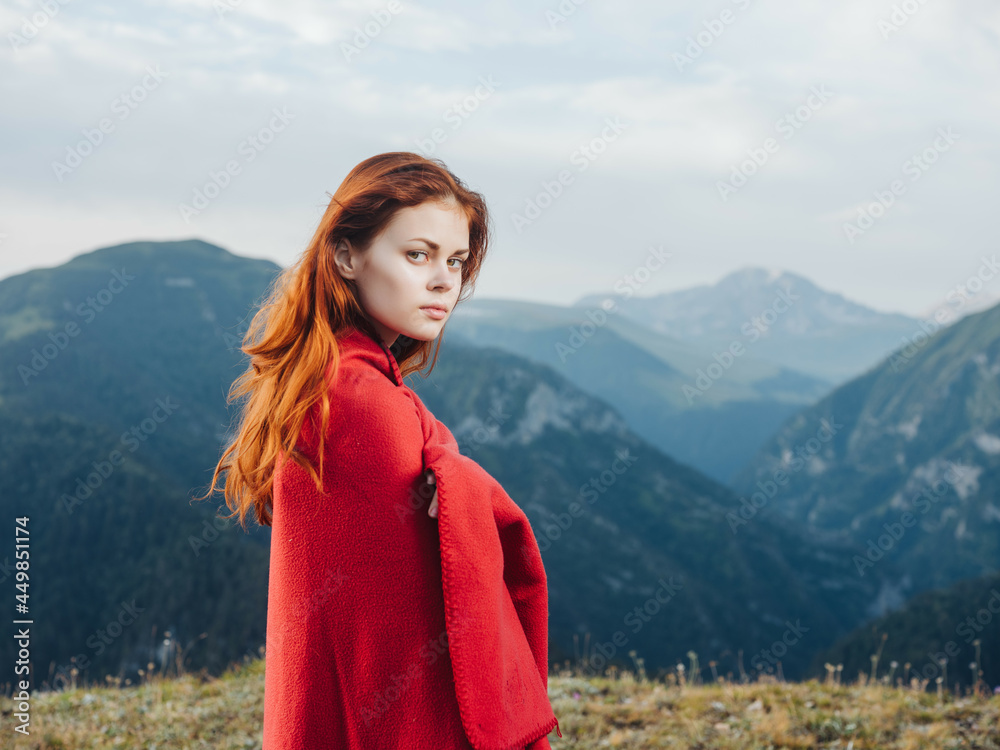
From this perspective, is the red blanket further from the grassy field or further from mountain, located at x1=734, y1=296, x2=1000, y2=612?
mountain, located at x1=734, y1=296, x2=1000, y2=612

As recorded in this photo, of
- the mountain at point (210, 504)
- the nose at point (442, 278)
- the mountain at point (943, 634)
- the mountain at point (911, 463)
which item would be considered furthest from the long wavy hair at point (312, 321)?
the mountain at point (911, 463)

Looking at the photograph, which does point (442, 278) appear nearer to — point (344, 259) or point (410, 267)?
point (410, 267)

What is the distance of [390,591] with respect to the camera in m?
2.13

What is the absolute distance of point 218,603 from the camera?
237ft

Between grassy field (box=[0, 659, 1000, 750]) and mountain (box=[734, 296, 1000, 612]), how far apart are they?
433 feet

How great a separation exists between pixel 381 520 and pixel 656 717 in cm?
458

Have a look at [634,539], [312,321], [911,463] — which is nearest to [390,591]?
[312,321]

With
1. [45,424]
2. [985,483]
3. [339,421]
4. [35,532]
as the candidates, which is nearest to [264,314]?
[339,421]

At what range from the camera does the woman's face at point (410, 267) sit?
7.50 ft

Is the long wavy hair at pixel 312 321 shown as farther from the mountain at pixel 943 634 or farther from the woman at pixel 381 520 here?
the mountain at pixel 943 634

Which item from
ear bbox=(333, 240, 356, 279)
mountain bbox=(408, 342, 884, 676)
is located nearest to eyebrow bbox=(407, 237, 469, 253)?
ear bbox=(333, 240, 356, 279)

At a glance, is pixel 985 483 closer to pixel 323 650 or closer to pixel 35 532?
pixel 35 532

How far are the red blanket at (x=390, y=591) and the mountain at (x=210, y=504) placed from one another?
53903 millimetres

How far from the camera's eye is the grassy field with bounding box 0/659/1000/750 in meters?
5.24
